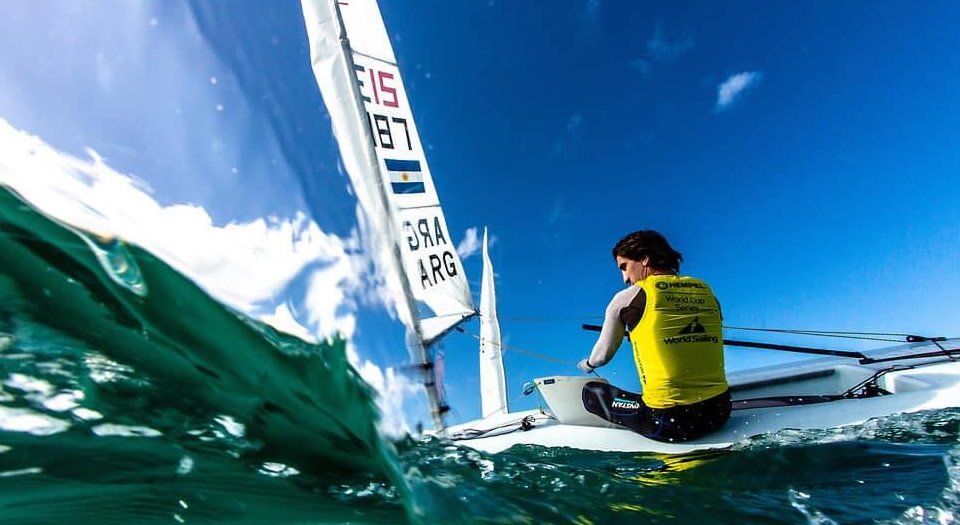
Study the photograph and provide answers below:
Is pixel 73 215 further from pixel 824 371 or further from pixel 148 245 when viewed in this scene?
pixel 824 371

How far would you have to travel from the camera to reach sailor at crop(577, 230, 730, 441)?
2.79 meters

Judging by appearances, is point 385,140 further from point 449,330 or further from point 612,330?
point 612,330

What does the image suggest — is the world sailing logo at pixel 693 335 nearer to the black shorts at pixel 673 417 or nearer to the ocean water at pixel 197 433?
the black shorts at pixel 673 417

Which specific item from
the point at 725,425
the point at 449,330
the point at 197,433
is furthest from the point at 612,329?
the point at 449,330

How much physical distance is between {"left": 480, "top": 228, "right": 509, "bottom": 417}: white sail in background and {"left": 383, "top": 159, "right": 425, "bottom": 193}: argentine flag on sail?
13.4 feet

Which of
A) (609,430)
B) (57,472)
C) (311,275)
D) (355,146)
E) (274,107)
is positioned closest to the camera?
(57,472)

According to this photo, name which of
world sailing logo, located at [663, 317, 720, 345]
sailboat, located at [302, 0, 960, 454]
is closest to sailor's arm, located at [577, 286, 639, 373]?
world sailing logo, located at [663, 317, 720, 345]

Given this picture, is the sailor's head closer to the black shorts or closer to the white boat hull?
the black shorts

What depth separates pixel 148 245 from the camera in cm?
120

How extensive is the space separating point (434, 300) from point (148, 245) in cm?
757

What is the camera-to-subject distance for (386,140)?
838 centimetres

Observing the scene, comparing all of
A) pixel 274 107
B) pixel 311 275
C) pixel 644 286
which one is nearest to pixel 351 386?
pixel 311 275

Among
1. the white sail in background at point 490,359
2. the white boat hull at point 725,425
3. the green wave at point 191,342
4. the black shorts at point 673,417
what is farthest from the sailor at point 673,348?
the white sail in background at point 490,359

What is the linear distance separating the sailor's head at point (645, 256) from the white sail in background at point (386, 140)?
153 inches
